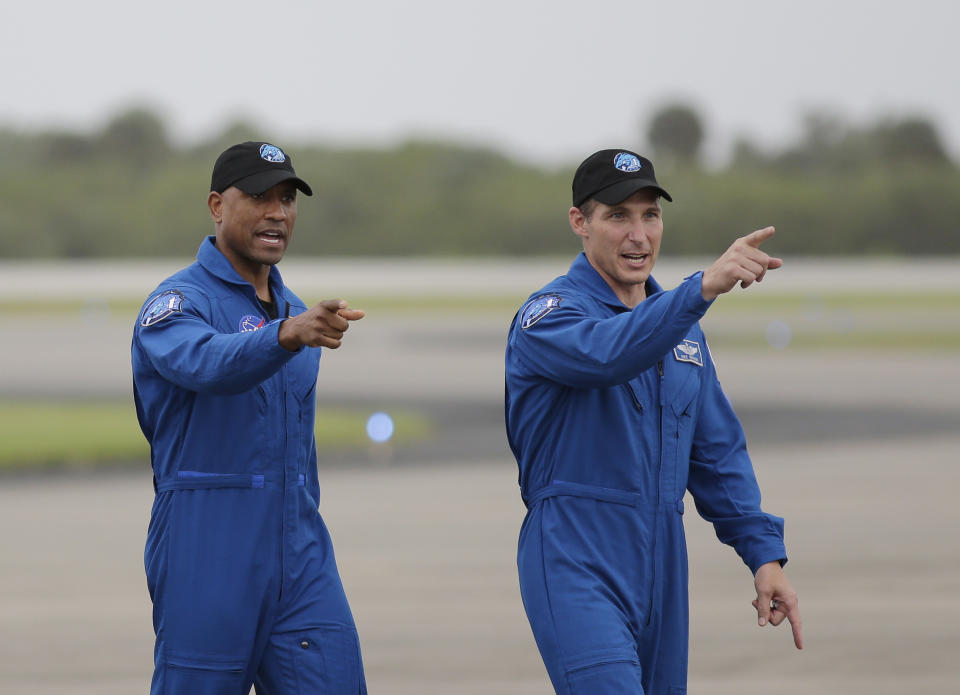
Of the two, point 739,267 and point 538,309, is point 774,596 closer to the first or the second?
point 538,309

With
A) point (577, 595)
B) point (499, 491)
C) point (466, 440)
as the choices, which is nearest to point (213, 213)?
point (577, 595)

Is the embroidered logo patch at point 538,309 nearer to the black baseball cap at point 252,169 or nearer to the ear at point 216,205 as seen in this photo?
the black baseball cap at point 252,169

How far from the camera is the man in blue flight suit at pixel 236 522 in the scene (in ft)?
13.1

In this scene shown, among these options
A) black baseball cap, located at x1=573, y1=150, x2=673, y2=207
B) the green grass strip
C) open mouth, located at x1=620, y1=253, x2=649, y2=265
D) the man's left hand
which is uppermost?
black baseball cap, located at x1=573, y1=150, x2=673, y2=207

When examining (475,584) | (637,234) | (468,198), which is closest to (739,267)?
(637,234)

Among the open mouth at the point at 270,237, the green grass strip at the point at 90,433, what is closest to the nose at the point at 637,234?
the open mouth at the point at 270,237

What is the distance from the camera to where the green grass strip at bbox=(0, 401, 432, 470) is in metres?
14.7

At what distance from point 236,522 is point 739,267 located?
1431 millimetres

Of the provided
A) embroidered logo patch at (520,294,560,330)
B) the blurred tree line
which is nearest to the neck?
embroidered logo patch at (520,294,560,330)

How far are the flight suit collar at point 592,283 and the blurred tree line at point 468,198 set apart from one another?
243 feet

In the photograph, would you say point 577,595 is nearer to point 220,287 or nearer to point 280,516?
point 280,516

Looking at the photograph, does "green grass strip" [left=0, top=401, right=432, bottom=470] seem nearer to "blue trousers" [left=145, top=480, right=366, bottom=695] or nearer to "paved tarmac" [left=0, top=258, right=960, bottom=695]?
"paved tarmac" [left=0, top=258, right=960, bottom=695]

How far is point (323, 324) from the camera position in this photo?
140 inches

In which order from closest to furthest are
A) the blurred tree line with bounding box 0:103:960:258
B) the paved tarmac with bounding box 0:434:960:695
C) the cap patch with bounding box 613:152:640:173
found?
the cap patch with bounding box 613:152:640:173 → the paved tarmac with bounding box 0:434:960:695 → the blurred tree line with bounding box 0:103:960:258
